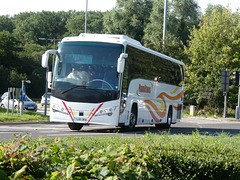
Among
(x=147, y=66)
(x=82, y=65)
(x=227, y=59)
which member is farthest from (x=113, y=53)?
(x=227, y=59)

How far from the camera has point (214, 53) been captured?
145 ft

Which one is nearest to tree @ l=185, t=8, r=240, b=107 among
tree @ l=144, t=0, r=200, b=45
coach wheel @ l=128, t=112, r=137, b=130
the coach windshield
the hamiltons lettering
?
tree @ l=144, t=0, r=200, b=45

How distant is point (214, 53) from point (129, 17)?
30.2 m

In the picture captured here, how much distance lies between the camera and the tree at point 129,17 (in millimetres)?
71500

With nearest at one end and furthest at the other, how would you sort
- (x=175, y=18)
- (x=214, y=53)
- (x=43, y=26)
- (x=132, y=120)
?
1. (x=132, y=120)
2. (x=214, y=53)
3. (x=175, y=18)
4. (x=43, y=26)

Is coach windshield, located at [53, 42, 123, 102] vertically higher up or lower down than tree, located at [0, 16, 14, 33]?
lower down

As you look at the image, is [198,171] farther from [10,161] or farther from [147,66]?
[147,66]

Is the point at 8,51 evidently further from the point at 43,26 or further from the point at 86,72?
the point at 86,72

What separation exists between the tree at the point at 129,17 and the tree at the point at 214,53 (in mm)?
26343

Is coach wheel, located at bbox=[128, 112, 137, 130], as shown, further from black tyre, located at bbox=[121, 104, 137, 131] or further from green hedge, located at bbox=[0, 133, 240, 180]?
green hedge, located at bbox=[0, 133, 240, 180]

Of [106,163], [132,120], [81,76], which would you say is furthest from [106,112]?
[106,163]

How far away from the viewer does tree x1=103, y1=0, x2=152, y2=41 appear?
235 feet

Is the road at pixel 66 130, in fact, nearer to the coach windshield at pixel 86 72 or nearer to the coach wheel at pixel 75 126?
the coach wheel at pixel 75 126

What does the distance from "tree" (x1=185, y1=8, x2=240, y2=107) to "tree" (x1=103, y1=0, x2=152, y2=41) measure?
26343 mm
